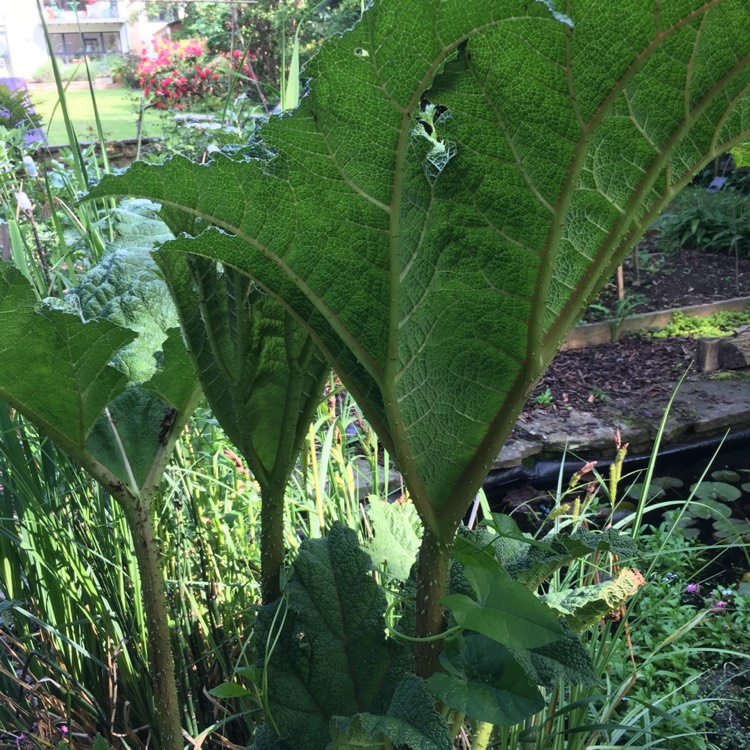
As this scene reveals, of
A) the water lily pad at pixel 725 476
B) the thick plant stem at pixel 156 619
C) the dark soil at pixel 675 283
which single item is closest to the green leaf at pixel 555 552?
the thick plant stem at pixel 156 619

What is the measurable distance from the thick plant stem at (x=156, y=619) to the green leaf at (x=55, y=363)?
128 mm

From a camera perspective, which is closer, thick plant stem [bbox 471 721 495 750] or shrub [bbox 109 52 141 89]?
thick plant stem [bbox 471 721 495 750]

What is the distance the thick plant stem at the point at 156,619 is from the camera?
96cm

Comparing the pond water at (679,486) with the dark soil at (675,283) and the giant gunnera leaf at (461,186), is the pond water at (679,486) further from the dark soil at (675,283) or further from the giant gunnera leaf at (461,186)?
the giant gunnera leaf at (461,186)

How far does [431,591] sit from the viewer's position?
81cm

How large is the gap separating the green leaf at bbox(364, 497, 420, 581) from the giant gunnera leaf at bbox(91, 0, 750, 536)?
13.9 inches

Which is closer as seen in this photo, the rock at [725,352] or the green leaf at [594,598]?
the green leaf at [594,598]

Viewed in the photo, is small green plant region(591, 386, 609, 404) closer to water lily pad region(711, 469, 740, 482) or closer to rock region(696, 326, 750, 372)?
rock region(696, 326, 750, 372)

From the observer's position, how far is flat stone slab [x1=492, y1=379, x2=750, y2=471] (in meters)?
3.91

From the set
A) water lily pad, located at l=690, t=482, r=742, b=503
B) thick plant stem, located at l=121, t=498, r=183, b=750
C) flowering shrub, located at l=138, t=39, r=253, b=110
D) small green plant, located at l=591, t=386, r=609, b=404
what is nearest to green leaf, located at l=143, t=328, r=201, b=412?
thick plant stem, located at l=121, t=498, r=183, b=750

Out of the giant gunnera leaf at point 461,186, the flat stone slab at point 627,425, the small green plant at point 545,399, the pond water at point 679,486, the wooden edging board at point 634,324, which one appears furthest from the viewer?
the wooden edging board at point 634,324

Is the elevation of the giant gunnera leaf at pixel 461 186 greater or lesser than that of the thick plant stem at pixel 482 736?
greater

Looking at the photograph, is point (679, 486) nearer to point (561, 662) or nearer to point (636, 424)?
point (636, 424)

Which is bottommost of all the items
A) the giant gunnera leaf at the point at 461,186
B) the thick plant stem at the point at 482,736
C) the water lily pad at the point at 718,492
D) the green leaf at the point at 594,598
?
the water lily pad at the point at 718,492
